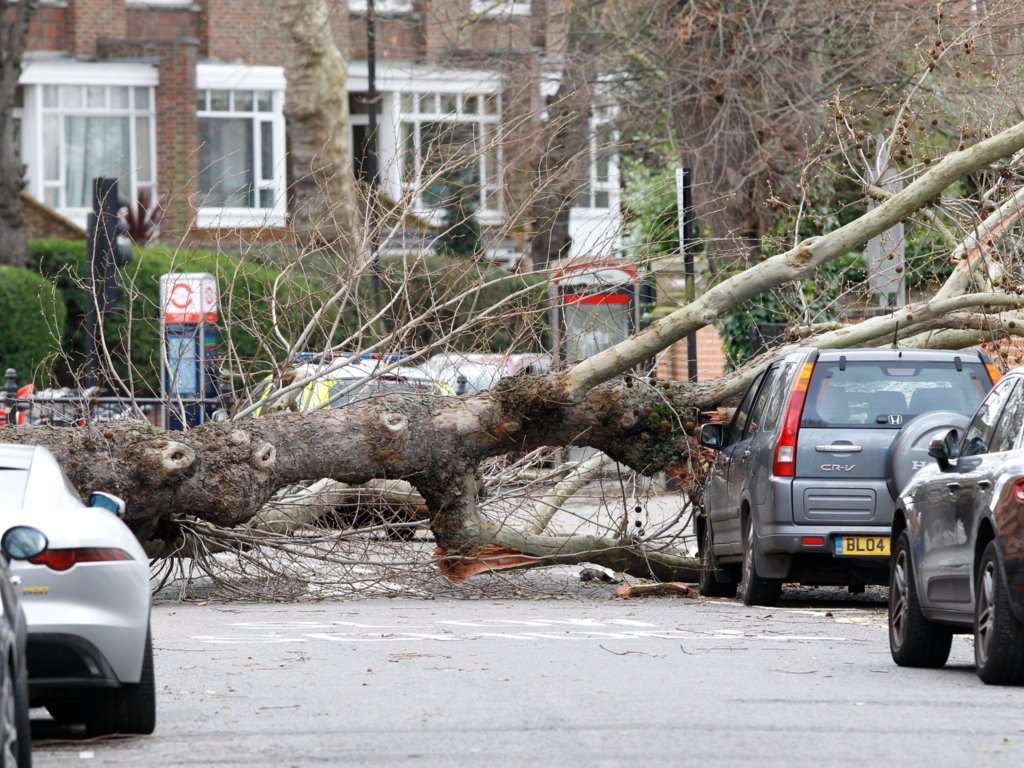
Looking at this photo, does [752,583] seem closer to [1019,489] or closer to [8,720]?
[1019,489]

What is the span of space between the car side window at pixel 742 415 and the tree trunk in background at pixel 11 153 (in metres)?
24.2

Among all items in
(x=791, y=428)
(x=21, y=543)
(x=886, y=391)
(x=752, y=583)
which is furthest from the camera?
(x=752, y=583)

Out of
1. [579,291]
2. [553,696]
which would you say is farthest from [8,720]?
[579,291]

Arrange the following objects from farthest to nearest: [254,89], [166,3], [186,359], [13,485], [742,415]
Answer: [254,89], [166,3], [186,359], [742,415], [13,485]

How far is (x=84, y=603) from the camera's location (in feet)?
23.4

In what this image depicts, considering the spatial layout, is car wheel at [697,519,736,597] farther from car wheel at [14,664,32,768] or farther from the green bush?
the green bush

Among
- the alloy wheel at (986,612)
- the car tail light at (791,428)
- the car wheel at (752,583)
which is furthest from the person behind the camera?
the car wheel at (752,583)

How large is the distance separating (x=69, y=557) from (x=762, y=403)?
7.62 meters

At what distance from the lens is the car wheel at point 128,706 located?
7566 millimetres

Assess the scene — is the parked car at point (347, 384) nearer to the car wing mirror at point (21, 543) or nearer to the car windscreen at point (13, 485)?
the car windscreen at point (13, 485)

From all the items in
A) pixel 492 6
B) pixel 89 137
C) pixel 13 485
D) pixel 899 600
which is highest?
pixel 492 6

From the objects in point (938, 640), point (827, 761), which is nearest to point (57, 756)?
point (827, 761)

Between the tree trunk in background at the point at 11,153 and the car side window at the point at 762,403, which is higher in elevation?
the tree trunk in background at the point at 11,153

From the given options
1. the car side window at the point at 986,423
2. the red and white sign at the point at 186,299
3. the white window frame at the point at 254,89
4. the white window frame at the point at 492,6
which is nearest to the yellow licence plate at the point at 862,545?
the car side window at the point at 986,423
